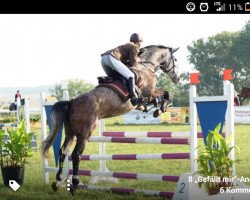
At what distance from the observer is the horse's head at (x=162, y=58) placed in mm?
6949

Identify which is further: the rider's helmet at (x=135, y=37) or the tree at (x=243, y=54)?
the tree at (x=243, y=54)

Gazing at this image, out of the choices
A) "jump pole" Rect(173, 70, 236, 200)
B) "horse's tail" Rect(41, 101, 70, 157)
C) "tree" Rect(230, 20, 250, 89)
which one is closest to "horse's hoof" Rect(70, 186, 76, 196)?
"horse's tail" Rect(41, 101, 70, 157)

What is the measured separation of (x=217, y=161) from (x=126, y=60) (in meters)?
2.28

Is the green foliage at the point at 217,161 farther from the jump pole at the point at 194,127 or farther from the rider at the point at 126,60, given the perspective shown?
the rider at the point at 126,60

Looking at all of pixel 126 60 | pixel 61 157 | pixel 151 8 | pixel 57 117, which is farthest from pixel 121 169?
pixel 151 8

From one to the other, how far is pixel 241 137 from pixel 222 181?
9217mm

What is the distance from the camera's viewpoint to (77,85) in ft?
187

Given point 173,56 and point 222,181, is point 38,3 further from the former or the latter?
point 173,56

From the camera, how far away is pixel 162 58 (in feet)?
23.4

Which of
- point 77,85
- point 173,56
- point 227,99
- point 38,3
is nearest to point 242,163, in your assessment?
point 173,56

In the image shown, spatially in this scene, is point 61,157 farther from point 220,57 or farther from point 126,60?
point 220,57

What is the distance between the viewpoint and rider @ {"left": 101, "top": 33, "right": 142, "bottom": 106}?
622 centimetres

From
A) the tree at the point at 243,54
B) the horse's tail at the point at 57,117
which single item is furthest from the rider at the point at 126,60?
the tree at the point at 243,54

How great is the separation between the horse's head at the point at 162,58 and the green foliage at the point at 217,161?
7.55 ft
